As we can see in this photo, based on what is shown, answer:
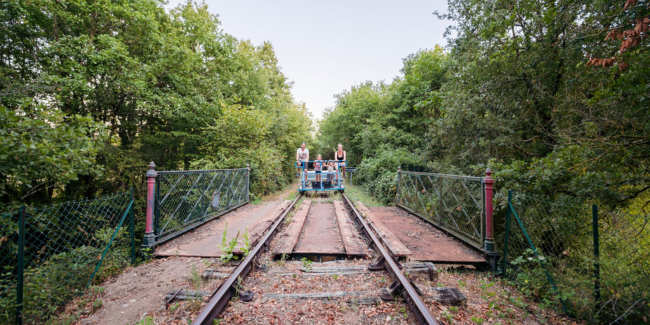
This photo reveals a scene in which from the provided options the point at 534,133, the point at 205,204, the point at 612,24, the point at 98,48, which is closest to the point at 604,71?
the point at 612,24

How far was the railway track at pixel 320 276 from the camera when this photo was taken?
2.52 meters

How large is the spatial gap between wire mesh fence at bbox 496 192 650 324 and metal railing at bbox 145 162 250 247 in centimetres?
555

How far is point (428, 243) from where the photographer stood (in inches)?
177

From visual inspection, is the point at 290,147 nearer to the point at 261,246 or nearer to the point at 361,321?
the point at 261,246

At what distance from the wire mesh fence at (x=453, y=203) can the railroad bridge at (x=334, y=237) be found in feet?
0.07

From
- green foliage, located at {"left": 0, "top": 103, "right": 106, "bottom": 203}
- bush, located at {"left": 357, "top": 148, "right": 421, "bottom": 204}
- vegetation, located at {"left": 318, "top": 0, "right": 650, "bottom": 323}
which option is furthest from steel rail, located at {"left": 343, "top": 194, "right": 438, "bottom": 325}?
bush, located at {"left": 357, "top": 148, "right": 421, "bottom": 204}

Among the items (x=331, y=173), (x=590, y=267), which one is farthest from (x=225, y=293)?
(x=331, y=173)

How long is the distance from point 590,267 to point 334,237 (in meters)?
3.64

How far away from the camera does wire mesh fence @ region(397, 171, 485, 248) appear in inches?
172

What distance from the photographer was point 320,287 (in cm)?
297

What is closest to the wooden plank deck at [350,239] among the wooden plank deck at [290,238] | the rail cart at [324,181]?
the wooden plank deck at [290,238]

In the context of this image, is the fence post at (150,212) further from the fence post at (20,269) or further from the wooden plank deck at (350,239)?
the wooden plank deck at (350,239)

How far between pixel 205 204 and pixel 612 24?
9.02 metres

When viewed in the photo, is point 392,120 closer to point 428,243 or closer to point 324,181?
point 324,181
